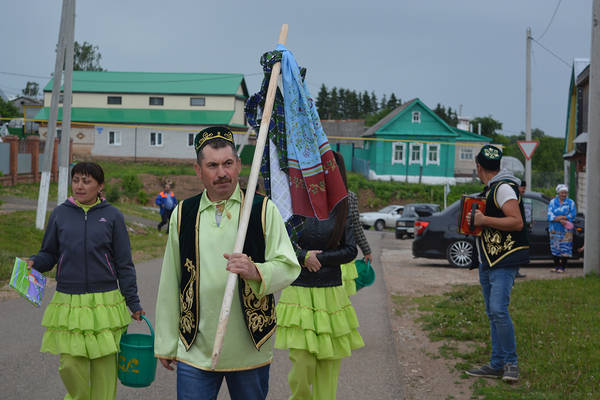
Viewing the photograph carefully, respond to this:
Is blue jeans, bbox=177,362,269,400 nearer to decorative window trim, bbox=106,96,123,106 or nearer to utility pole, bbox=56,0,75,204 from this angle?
utility pole, bbox=56,0,75,204

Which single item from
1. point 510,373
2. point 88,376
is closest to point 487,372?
point 510,373

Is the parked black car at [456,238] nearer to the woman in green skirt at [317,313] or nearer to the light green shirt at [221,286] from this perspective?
the woman in green skirt at [317,313]

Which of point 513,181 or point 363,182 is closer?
point 513,181

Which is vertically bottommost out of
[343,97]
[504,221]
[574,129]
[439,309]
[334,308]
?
[439,309]

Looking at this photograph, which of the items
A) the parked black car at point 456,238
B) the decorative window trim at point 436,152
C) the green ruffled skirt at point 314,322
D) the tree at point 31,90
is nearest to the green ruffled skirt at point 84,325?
the green ruffled skirt at point 314,322

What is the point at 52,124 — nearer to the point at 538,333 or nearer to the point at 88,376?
the point at 538,333

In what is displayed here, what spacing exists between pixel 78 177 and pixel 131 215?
2277 cm

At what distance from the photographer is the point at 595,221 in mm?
13109

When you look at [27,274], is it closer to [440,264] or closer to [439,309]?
[439,309]

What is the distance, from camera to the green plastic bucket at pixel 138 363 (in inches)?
178

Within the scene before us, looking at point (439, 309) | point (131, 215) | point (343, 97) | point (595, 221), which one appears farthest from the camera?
point (343, 97)

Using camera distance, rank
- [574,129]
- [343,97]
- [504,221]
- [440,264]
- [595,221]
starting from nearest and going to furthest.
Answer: [504,221], [595,221], [440,264], [574,129], [343,97]

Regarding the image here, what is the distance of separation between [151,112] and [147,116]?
542 millimetres

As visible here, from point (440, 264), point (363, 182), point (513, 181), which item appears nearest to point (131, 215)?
point (440, 264)
